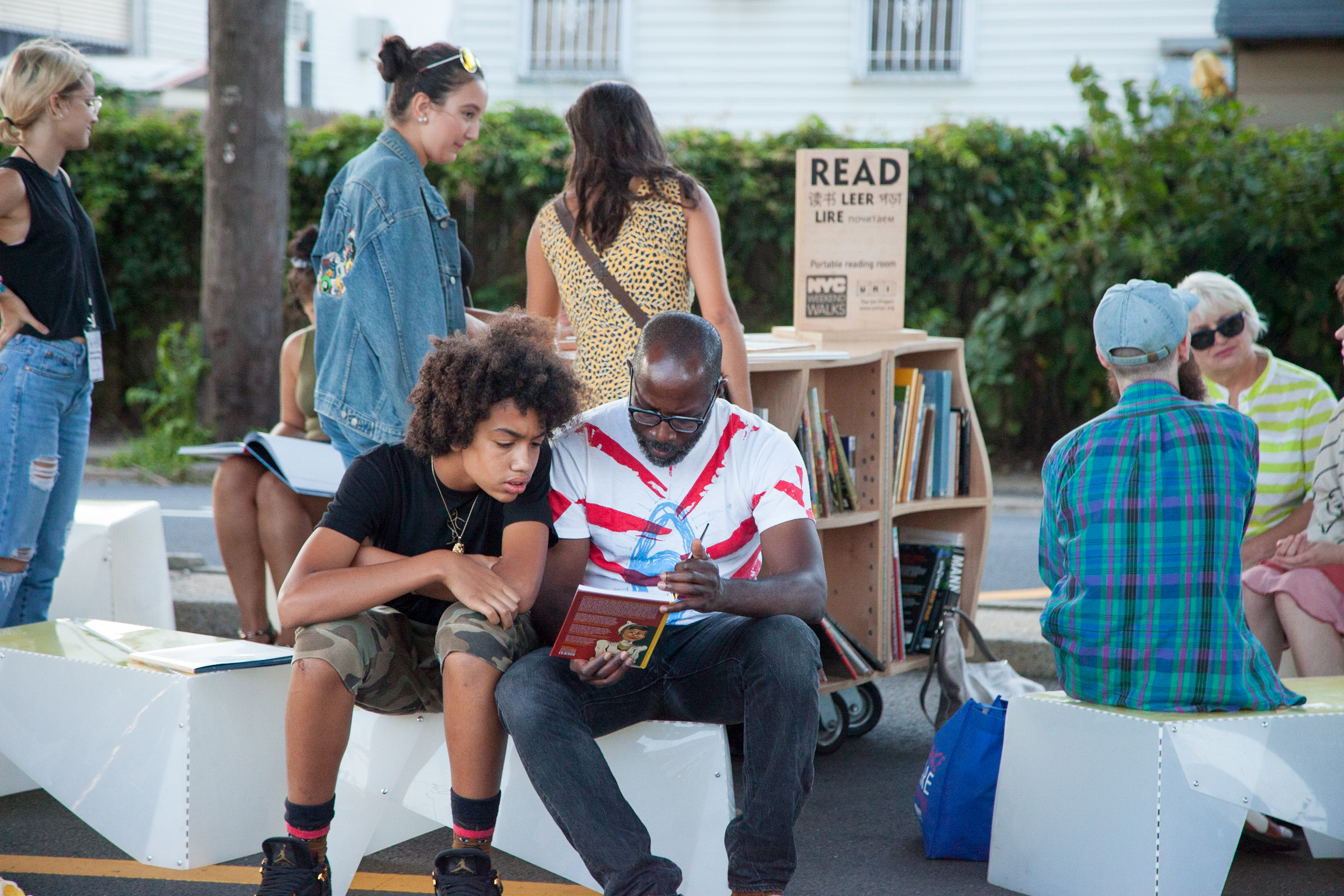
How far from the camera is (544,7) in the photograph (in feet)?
54.0

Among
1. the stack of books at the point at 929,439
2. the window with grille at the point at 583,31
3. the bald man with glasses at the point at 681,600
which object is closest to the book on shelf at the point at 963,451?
the stack of books at the point at 929,439

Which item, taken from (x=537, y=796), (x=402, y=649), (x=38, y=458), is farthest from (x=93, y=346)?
(x=537, y=796)

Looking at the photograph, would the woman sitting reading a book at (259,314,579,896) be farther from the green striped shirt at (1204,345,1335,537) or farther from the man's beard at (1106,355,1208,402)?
the green striped shirt at (1204,345,1335,537)

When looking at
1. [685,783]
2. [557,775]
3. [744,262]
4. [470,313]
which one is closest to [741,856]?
[685,783]

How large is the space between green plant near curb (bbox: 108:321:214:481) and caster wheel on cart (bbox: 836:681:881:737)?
23.7 ft

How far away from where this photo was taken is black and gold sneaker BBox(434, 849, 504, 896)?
9.14 ft

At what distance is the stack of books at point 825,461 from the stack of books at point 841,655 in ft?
1.26

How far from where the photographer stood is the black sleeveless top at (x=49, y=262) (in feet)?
12.6

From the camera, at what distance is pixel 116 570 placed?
477 cm

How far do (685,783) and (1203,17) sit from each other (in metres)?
14.9

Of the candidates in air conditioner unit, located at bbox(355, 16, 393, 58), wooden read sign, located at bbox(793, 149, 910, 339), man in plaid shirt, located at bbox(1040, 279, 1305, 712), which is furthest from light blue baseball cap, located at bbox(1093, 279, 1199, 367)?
air conditioner unit, located at bbox(355, 16, 393, 58)

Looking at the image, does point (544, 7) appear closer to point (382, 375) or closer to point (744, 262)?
point (744, 262)

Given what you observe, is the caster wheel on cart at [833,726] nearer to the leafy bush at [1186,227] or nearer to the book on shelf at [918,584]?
the book on shelf at [918,584]

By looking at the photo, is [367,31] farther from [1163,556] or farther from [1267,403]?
[1163,556]
